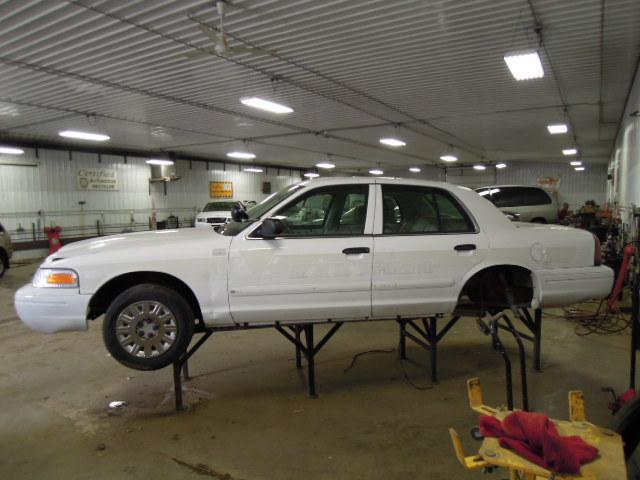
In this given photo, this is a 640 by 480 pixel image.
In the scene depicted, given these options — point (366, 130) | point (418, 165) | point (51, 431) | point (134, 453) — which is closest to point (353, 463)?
point (134, 453)

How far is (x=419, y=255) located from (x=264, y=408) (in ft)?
6.19

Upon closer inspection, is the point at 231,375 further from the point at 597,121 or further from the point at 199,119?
the point at 597,121

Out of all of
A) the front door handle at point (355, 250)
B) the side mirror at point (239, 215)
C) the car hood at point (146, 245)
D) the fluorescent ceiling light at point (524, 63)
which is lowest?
the front door handle at point (355, 250)

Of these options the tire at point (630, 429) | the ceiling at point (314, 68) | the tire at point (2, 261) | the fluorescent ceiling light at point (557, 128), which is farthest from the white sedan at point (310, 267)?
the fluorescent ceiling light at point (557, 128)

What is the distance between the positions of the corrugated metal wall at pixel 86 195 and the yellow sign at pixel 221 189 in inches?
11.3

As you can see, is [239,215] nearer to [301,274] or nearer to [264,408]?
[301,274]

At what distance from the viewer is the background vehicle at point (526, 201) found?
13289 mm

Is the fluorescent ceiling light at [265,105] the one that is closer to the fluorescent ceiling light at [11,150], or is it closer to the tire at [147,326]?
the tire at [147,326]

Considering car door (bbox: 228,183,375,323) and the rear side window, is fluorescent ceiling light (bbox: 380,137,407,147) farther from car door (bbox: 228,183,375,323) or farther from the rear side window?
car door (bbox: 228,183,375,323)

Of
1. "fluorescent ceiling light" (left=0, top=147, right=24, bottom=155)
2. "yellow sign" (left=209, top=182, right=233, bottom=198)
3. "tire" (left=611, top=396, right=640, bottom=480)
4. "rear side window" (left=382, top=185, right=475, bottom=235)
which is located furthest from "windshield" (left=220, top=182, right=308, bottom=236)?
"yellow sign" (left=209, top=182, right=233, bottom=198)

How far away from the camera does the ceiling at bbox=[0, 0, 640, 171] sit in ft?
17.0

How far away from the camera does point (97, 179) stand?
52.3 ft

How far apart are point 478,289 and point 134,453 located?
325 centimetres

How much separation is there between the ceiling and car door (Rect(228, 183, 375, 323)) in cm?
308
